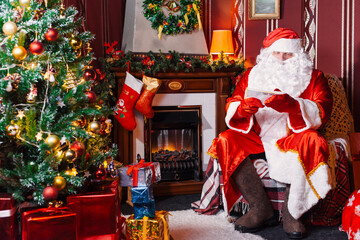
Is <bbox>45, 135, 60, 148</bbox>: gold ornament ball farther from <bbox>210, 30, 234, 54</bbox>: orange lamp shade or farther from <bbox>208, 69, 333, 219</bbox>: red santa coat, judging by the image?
<bbox>210, 30, 234, 54</bbox>: orange lamp shade

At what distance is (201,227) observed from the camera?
2.77 m

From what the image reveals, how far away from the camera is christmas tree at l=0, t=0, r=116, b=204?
1.97m

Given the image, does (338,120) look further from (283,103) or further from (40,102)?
(40,102)

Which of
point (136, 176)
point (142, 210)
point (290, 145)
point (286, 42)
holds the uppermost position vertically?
point (286, 42)

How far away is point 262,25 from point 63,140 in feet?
9.85

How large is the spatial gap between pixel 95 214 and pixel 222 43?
2635 millimetres

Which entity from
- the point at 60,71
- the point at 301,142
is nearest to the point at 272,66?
the point at 301,142

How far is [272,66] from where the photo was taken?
3.10 meters

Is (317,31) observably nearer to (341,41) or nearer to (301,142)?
(341,41)

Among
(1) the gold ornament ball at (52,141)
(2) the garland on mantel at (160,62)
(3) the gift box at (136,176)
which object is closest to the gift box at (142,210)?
(3) the gift box at (136,176)

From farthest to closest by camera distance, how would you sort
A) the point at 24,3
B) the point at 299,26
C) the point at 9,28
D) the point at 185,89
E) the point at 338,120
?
1. the point at 299,26
2. the point at 185,89
3. the point at 338,120
4. the point at 24,3
5. the point at 9,28

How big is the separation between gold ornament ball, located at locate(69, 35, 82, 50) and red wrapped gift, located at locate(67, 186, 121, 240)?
85cm

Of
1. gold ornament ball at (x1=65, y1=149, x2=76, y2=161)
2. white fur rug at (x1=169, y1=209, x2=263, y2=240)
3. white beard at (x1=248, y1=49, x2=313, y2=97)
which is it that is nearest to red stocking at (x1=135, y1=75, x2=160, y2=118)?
white beard at (x1=248, y1=49, x2=313, y2=97)

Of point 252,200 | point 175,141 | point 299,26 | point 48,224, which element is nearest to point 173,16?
point 175,141
